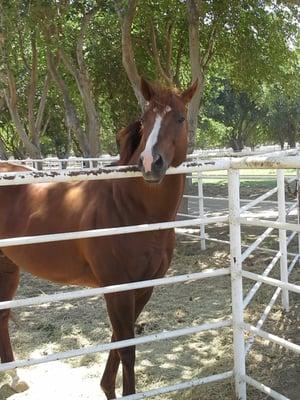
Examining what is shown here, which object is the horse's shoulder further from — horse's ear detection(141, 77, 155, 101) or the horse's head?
horse's ear detection(141, 77, 155, 101)

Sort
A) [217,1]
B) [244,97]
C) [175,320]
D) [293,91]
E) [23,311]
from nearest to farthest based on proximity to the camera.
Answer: [175,320] < [23,311] < [217,1] < [293,91] < [244,97]

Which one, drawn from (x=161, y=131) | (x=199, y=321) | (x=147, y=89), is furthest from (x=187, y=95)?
(x=199, y=321)

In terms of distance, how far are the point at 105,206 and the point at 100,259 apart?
0.35 meters

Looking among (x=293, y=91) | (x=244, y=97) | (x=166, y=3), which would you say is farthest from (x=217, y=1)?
(x=244, y=97)

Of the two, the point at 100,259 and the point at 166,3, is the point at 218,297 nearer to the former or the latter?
the point at 100,259

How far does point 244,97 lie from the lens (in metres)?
33.9

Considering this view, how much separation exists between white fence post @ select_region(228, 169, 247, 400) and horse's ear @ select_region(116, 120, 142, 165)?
2.24ft

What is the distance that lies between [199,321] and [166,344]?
26.2 inches

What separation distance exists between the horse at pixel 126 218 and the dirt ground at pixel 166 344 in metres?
0.63

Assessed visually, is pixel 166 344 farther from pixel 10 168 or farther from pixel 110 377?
pixel 10 168

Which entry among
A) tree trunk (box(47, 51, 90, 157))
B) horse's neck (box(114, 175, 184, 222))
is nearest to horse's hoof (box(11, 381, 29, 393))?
horse's neck (box(114, 175, 184, 222))

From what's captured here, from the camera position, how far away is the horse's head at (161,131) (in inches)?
106

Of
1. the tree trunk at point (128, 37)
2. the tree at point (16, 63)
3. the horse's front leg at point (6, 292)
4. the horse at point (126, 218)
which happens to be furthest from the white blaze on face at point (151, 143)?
the tree at point (16, 63)

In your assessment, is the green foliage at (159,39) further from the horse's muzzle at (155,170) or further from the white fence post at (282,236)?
the horse's muzzle at (155,170)
